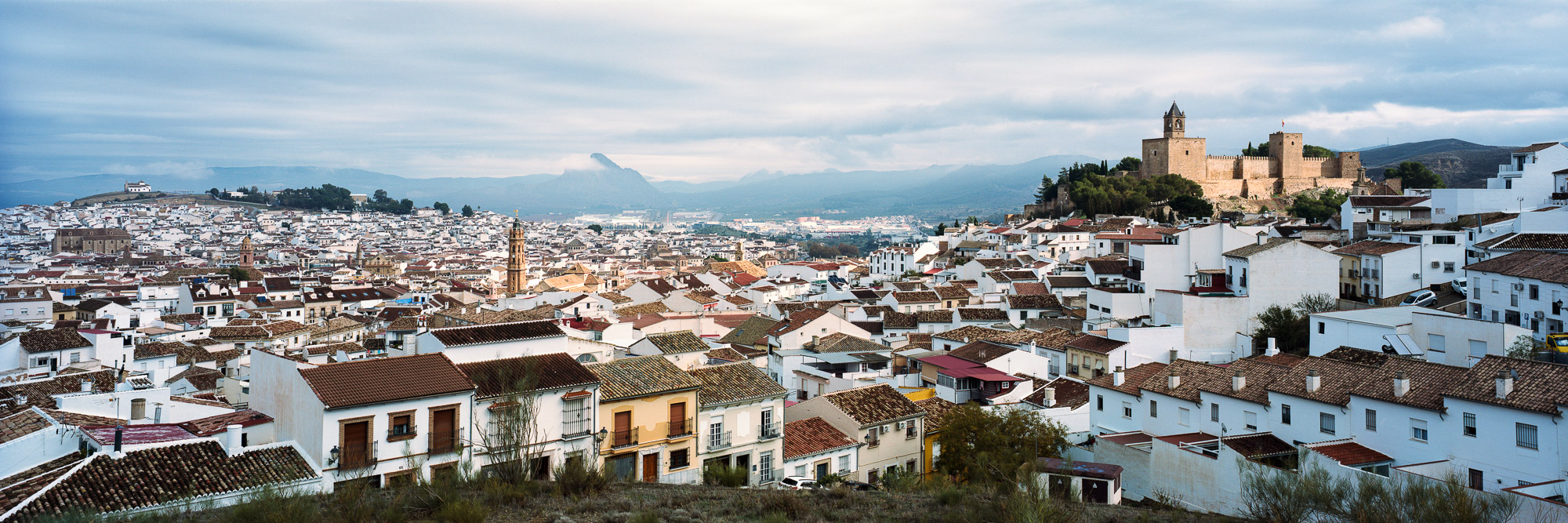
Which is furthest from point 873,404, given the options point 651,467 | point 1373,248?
point 1373,248

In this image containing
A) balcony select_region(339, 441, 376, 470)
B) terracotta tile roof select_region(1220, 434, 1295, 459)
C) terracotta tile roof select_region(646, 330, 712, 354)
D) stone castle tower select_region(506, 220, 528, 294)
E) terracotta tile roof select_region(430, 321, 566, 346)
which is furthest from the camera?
stone castle tower select_region(506, 220, 528, 294)

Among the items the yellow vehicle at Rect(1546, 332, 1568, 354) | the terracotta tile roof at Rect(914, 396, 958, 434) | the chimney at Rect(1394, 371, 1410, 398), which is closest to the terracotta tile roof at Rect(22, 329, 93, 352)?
the terracotta tile roof at Rect(914, 396, 958, 434)

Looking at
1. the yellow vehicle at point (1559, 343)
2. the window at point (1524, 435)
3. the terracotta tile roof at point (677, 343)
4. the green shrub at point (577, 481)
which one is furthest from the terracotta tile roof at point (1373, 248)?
the green shrub at point (577, 481)

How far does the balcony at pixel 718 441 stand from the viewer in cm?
1539

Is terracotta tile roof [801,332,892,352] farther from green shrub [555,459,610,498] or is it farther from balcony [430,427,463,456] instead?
green shrub [555,459,610,498]

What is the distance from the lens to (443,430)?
1279cm

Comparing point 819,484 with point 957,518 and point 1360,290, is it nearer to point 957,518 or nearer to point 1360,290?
point 957,518

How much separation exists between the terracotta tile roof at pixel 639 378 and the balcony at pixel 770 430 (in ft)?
4.35

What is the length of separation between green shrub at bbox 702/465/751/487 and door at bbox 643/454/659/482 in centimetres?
82

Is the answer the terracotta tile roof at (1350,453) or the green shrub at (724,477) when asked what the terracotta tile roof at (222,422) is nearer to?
the green shrub at (724,477)

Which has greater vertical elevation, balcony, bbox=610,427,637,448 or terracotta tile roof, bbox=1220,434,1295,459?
balcony, bbox=610,427,637,448

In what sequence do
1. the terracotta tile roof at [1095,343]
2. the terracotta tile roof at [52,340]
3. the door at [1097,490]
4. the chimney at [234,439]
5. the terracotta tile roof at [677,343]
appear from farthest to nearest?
the terracotta tile roof at [52,340] < the terracotta tile roof at [1095,343] < the terracotta tile roof at [677,343] < the door at [1097,490] < the chimney at [234,439]

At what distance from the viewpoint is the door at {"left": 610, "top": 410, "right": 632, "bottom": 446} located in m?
14.4

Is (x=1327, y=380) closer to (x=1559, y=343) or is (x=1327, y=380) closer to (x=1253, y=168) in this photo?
(x=1559, y=343)
